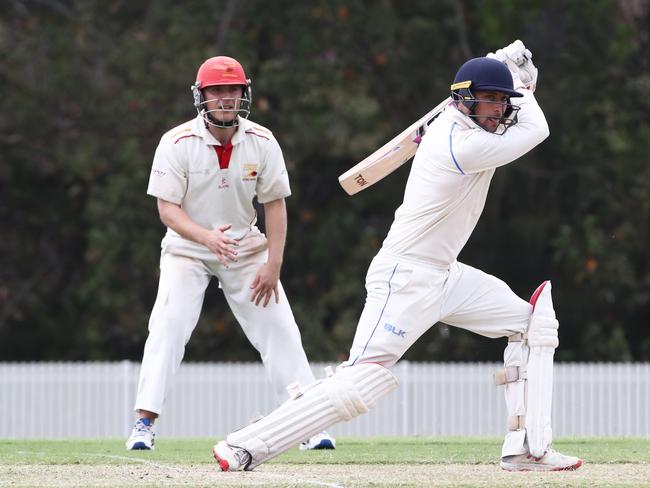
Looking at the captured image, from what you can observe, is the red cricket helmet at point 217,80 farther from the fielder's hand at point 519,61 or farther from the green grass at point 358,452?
the green grass at point 358,452

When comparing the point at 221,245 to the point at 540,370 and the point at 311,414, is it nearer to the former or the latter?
the point at 311,414

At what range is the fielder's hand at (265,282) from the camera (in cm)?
809

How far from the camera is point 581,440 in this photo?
9281 millimetres

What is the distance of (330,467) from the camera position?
6918 mm

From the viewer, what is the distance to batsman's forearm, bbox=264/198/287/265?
321 inches

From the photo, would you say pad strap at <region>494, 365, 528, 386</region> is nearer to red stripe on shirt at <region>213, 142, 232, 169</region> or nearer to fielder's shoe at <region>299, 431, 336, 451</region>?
fielder's shoe at <region>299, 431, 336, 451</region>

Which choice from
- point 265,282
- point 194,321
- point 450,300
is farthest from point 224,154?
point 450,300

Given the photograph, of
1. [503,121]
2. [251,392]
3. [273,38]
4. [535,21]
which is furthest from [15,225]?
[503,121]

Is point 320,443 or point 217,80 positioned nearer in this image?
point 217,80

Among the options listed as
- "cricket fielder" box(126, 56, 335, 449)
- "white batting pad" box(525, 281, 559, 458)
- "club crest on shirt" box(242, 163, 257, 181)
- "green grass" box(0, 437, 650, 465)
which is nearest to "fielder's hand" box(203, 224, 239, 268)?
"cricket fielder" box(126, 56, 335, 449)

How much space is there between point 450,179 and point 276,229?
1.74 meters

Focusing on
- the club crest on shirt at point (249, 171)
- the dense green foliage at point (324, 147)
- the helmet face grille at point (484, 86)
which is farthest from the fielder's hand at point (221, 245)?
the dense green foliage at point (324, 147)

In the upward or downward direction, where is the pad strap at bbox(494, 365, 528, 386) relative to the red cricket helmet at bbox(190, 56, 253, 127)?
downward

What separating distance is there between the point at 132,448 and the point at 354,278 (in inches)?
538
